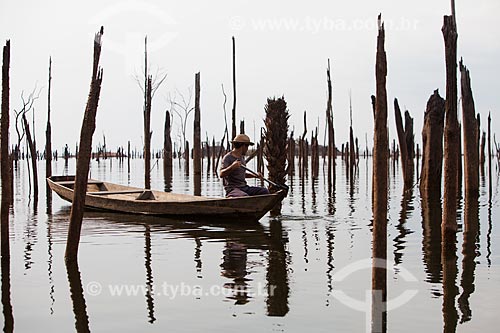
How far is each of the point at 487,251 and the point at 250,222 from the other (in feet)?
14.5

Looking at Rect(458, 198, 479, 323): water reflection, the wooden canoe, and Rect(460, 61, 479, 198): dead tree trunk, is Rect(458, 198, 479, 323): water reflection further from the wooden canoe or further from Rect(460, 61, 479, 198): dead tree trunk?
the wooden canoe

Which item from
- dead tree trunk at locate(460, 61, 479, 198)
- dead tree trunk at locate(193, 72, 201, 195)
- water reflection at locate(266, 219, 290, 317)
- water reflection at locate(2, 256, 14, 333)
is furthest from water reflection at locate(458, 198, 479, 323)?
dead tree trunk at locate(193, 72, 201, 195)

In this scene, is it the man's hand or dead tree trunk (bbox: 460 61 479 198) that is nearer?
the man's hand

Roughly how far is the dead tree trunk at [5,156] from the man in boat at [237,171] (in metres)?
4.16

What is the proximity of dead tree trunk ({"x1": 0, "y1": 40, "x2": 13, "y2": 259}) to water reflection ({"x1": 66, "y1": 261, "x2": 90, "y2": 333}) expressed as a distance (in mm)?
811

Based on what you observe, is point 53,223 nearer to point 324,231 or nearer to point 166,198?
point 166,198

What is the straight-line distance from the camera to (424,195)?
1747 centimetres

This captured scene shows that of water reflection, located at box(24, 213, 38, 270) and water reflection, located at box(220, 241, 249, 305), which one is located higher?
water reflection, located at box(24, 213, 38, 270)

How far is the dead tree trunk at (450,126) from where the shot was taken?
7883 millimetres

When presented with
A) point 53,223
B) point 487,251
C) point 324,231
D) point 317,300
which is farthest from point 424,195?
point 317,300

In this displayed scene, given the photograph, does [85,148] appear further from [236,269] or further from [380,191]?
[380,191]

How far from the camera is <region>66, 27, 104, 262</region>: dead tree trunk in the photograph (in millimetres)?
7852

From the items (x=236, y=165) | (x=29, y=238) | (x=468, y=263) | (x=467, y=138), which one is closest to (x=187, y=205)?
(x=236, y=165)

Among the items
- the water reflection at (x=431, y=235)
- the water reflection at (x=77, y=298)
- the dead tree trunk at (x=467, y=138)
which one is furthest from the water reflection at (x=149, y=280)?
the dead tree trunk at (x=467, y=138)
